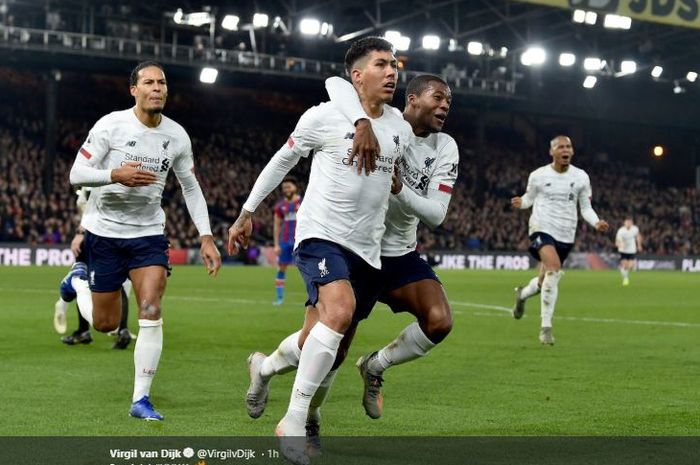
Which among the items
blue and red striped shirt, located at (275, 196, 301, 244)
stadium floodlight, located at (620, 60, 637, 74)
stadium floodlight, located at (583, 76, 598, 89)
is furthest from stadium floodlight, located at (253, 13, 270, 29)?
blue and red striped shirt, located at (275, 196, 301, 244)

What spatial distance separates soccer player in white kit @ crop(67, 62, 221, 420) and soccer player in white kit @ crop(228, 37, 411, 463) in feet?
4.41

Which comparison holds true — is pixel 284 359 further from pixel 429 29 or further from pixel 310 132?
pixel 429 29

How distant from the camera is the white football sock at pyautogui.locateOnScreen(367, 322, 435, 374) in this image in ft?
27.1

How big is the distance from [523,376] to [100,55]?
36.0 m

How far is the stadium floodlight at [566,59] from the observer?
58.2 metres

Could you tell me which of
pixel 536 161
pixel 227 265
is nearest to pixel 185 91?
pixel 227 265

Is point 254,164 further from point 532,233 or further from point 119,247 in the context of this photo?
point 119,247

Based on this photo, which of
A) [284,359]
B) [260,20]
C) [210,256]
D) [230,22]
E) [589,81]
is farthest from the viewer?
[589,81]

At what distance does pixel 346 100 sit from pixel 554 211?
28.2 feet

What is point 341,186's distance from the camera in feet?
23.8

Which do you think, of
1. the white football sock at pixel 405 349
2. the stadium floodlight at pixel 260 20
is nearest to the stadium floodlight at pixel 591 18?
the stadium floodlight at pixel 260 20

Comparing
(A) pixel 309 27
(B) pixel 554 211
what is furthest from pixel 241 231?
(A) pixel 309 27

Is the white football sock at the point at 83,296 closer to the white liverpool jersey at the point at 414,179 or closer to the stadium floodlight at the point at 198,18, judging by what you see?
the white liverpool jersey at the point at 414,179

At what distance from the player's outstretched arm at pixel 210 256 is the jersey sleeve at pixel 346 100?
1763 mm
